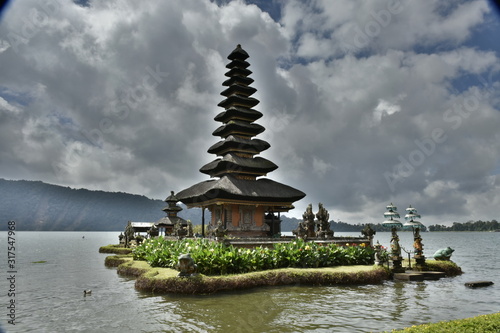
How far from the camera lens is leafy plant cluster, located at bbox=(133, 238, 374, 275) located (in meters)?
16.0

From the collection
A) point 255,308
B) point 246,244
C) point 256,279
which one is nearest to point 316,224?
point 246,244

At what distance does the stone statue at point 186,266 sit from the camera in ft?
48.1

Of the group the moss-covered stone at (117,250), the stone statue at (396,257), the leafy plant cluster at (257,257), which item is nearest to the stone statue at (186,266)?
the leafy plant cluster at (257,257)

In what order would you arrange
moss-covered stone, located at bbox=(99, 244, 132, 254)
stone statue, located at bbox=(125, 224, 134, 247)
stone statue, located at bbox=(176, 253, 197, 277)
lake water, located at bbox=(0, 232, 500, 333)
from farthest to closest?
stone statue, located at bbox=(125, 224, 134, 247)
moss-covered stone, located at bbox=(99, 244, 132, 254)
stone statue, located at bbox=(176, 253, 197, 277)
lake water, located at bbox=(0, 232, 500, 333)

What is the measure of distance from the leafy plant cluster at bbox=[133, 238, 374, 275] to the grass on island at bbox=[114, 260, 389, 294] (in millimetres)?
780

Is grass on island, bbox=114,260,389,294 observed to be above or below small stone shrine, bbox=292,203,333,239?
below

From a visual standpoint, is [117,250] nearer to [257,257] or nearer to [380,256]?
[257,257]

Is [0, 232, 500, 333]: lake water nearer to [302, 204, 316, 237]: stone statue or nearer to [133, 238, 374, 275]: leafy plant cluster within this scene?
[133, 238, 374, 275]: leafy plant cluster

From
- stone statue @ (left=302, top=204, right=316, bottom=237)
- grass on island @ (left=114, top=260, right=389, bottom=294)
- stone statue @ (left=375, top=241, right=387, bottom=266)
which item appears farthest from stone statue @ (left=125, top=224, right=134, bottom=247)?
stone statue @ (left=375, top=241, right=387, bottom=266)

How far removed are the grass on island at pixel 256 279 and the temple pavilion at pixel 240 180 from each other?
11.6 metres

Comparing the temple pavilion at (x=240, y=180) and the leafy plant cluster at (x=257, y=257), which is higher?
the temple pavilion at (x=240, y=180)

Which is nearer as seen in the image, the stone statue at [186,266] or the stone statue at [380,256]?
the stone statue at [186,266]

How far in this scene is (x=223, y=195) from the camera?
1115 inches

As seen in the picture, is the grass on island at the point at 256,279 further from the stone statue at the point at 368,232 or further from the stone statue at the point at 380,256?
the stone statue at the point at 368,232
